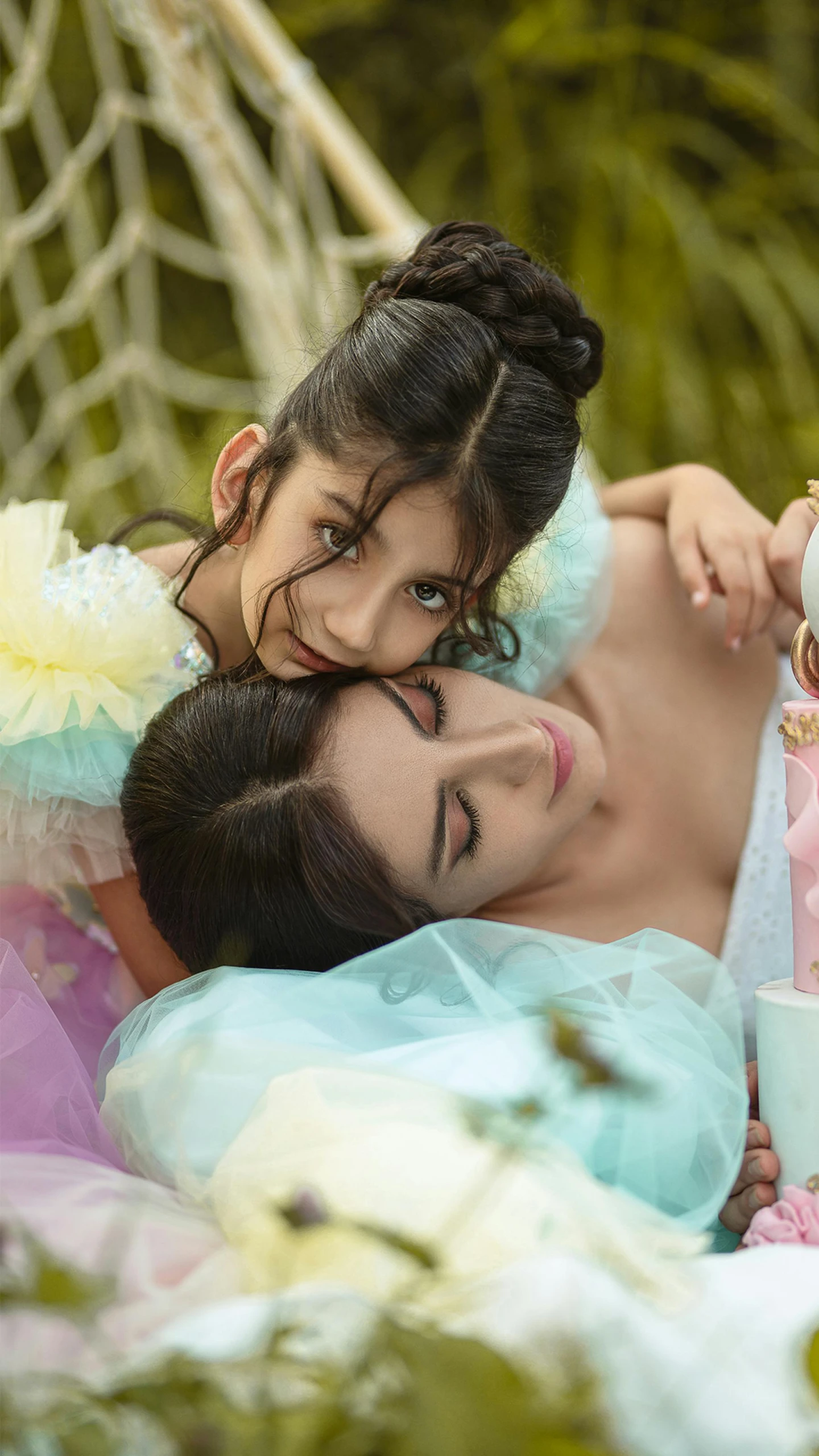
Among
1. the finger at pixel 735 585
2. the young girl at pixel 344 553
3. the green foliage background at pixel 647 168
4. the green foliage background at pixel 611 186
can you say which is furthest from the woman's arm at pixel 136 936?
the green foliage background at pixel 647 168

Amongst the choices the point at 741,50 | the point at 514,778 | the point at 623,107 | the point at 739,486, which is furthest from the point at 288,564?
the point at 741,50

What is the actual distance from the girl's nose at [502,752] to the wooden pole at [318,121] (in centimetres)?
109

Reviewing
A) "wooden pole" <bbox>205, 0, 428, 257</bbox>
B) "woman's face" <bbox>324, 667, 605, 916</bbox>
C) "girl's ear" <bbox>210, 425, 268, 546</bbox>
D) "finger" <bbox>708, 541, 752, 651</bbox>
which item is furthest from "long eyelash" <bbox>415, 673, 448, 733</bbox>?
"wooden pole" <bbox>205, 0, 428, 257</bbox>

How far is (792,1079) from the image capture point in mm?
833

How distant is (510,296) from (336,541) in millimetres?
303

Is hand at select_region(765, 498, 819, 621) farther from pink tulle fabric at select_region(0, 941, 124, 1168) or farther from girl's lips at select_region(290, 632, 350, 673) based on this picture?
pink tulle fabric at select_region(0, 941, 124, 1168)

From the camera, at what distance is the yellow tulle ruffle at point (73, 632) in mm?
1139

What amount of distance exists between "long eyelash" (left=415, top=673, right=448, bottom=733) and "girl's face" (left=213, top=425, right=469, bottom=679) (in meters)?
0.03

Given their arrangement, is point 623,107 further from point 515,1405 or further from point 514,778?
point 515,1405

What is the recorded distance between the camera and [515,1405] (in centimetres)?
52

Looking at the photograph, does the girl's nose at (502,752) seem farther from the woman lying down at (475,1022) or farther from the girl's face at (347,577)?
the girl's face at (347,577)

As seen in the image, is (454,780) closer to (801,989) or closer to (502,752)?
(502,752)

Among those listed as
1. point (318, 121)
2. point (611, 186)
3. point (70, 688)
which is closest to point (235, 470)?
point (70, 688)

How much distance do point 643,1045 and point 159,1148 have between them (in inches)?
13.5
